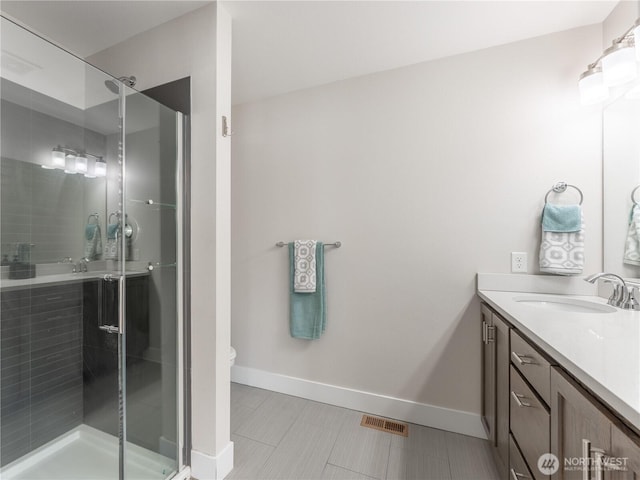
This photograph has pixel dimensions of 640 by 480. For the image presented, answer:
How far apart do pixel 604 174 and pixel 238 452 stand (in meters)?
2.54

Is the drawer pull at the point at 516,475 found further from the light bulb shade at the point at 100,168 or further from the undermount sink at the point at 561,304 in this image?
the light bulb shade at the point at 100,168

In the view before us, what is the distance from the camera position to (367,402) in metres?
1.84

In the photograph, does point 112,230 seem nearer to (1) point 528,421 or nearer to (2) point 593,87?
(1) point 528,421


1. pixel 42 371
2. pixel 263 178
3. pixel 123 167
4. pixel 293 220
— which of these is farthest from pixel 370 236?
pixel 42 371

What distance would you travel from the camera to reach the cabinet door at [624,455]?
47cm

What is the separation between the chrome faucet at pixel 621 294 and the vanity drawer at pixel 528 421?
602 mm

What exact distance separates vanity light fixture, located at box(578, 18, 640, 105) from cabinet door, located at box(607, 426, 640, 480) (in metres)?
1.51

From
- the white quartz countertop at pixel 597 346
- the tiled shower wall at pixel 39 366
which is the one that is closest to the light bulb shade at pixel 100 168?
the tiled shower wall at pixel 39 366

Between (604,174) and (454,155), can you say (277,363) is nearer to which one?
(454,155)

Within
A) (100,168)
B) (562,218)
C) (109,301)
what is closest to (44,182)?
(100,168)

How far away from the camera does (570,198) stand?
1487 mm

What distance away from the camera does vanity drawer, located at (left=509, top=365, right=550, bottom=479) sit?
2.74 ft

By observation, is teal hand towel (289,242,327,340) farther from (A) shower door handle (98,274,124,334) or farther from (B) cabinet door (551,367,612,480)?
(B) cabinet door (551,367,612,480)

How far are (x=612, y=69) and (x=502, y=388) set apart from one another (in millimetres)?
1568
